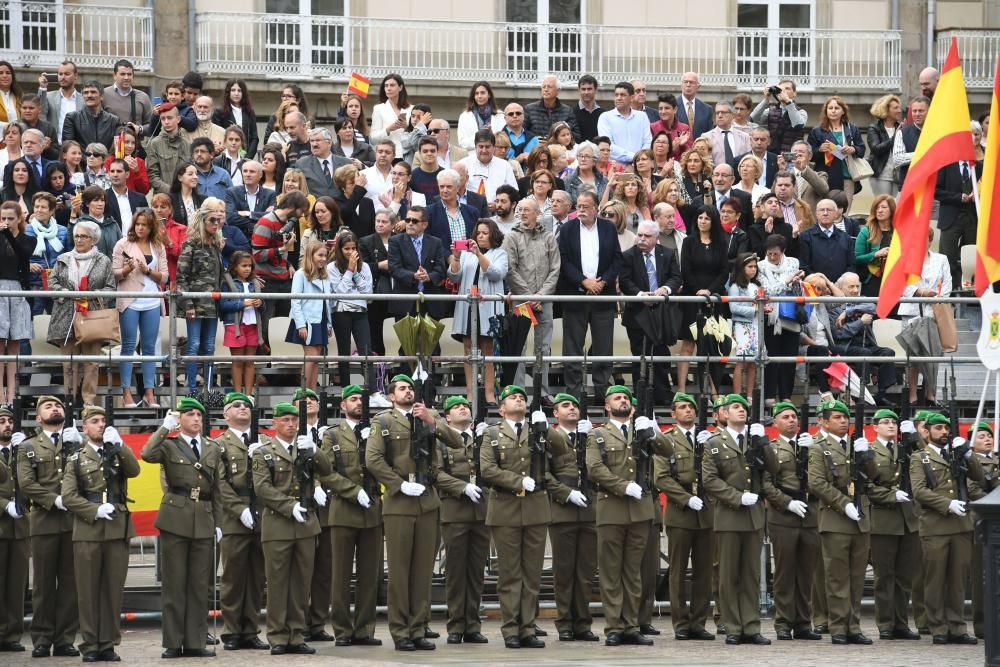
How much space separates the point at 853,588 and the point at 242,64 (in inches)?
498

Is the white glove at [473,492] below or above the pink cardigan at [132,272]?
below

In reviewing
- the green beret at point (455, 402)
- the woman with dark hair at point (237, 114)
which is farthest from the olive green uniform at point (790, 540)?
the woman with dark hair at point (237, 114)

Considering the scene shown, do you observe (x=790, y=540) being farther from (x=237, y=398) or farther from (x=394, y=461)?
(x=237, y=398)

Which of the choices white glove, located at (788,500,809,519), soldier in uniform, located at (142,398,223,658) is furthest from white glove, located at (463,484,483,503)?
white glove, located at (788,500,809,519)

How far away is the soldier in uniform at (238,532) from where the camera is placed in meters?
15.5

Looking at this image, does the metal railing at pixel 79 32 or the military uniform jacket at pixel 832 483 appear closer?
the military uniform jacket at pixel 832 483

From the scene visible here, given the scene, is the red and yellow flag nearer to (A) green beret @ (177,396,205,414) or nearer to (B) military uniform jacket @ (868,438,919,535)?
(B) military uniform jacket @ (868,438,919,535)

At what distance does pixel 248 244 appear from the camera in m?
18.1

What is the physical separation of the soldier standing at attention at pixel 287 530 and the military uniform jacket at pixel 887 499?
436 centimetres

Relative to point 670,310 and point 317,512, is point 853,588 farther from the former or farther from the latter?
point 317,512

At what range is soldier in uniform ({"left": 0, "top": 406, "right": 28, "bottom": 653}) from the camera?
607 inches

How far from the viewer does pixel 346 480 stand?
15.8 m

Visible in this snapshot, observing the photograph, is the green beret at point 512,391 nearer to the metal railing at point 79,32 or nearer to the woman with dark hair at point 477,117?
the woman with dark hair at point 477,117

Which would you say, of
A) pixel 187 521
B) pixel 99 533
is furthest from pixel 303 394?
Result: pixel 99 533
